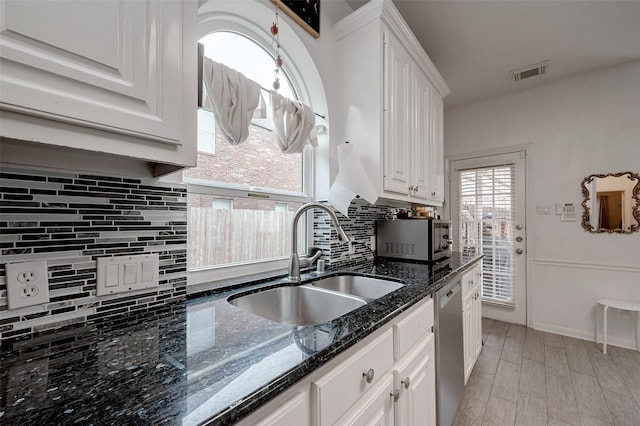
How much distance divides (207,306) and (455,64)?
3.01 m

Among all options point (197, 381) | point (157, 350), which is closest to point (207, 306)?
point (157, 350)

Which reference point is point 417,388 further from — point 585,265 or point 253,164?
point 585,265

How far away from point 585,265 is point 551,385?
57.5 inches

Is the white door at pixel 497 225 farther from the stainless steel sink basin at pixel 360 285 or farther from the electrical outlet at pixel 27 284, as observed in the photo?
the electrical outlet at pixel 27 284

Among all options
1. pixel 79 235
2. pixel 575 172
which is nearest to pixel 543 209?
pixel 575 172

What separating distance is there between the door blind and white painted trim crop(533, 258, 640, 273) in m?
0.31

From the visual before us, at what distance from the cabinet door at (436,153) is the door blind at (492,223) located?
1147 mm

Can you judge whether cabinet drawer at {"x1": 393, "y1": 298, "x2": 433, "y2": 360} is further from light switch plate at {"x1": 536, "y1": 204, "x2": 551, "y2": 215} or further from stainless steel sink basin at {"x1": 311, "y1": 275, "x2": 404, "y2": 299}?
light switch plate at {"x1": 536, "y1": 204, "x2": 551, "y2": 215}

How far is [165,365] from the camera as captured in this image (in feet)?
1.87

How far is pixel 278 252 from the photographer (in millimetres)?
1576

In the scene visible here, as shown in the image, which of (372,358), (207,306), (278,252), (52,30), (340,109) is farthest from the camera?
(340,109)

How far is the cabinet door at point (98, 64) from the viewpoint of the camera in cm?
45

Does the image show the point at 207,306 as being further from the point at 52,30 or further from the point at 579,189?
the point at 579,189

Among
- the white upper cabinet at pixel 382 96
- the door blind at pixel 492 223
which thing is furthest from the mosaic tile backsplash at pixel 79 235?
the door blind at pixel 492 223
